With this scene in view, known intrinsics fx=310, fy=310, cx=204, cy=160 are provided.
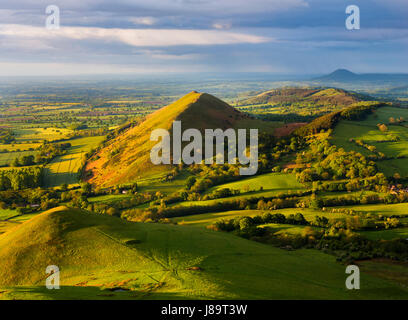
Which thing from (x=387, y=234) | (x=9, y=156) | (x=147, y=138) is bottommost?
(x=387, y=234)

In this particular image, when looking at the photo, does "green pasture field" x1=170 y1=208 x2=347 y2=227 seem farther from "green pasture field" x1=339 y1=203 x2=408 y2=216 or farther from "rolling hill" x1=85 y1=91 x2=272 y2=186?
"rolling hill" x1=85 y1=91 x2=272 y2=186

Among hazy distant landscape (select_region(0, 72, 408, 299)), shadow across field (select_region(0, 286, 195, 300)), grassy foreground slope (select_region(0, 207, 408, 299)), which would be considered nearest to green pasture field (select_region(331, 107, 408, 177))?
hazy distant landscape (select_region(0, 72, 408, 299))

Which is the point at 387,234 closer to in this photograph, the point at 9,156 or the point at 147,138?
the point at 147,138

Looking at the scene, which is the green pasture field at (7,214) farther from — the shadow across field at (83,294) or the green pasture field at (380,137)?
the green pasture field at (380,137)

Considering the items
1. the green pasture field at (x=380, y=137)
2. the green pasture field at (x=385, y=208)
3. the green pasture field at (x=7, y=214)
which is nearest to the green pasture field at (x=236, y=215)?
the green pasture field at (x=385, y=208)

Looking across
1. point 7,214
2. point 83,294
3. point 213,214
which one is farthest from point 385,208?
point 7,214
